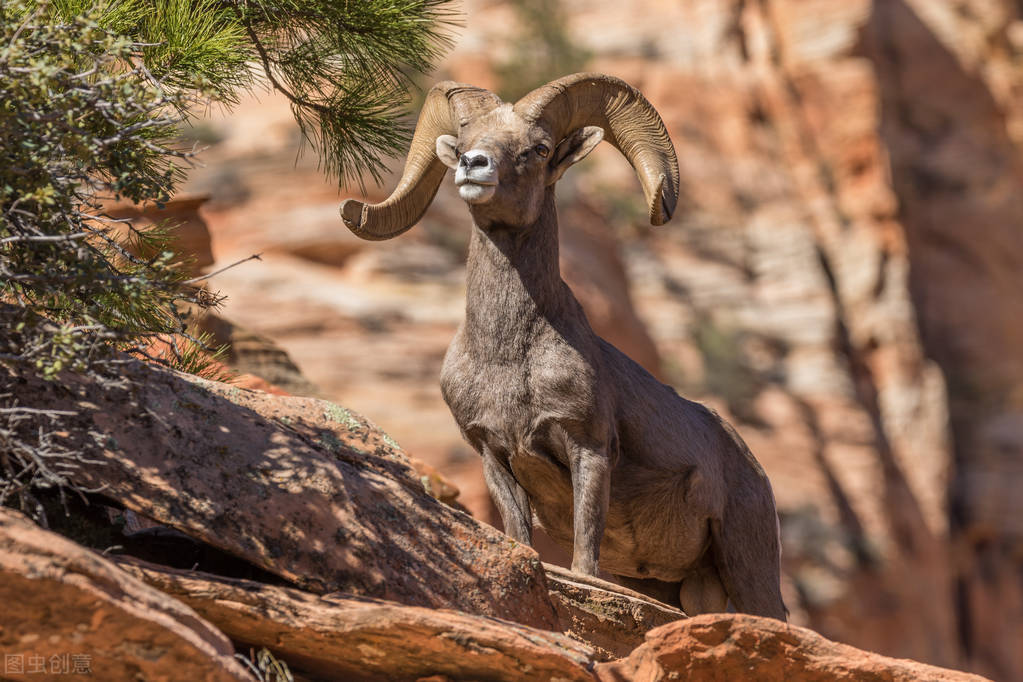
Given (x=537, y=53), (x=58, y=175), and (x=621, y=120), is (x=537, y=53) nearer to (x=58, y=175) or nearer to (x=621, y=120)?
(x=621, y=120)

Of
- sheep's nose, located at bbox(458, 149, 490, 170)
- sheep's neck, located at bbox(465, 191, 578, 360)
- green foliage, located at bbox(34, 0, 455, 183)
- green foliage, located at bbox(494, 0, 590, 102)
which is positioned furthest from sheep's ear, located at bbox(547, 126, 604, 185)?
green foliage, located at bbox(494, 0, 590, 102)

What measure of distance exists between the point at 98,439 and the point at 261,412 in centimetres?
102

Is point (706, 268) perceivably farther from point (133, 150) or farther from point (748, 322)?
point (133, 150)

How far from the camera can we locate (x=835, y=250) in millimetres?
24125

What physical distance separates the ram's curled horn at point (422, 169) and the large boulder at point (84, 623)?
2283 mm

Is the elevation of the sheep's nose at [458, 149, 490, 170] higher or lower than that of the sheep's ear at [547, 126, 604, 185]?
lower

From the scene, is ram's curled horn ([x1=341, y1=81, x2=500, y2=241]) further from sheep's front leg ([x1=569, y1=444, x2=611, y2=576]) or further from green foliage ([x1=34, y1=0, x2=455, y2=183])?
sheep's front leg ([x1=569, y1=444, x2=611, y2=576])

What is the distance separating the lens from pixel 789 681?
12.8ft

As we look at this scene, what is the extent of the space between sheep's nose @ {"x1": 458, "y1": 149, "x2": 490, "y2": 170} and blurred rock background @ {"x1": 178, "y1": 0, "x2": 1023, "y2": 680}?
10.5 metres

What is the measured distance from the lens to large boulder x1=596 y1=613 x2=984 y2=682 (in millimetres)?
3775

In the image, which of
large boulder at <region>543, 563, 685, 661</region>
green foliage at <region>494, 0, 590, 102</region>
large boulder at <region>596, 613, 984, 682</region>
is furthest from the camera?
green foliage at <region>494, 0, 590, 102</region>

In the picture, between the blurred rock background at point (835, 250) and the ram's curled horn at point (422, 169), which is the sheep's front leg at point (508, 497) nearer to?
the ram's curled horn at point (422, 169)

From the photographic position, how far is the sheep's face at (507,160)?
187 inches

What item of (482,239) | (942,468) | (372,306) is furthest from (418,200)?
(942,468)
